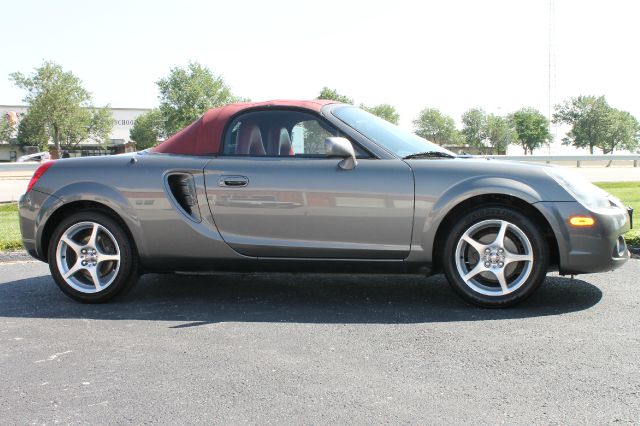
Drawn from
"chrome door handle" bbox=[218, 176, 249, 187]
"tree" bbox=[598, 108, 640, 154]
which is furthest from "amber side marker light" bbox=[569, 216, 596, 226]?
"tree" bbox=[598, 108, 640, 154]

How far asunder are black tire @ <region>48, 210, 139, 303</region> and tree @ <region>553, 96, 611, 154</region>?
331ft

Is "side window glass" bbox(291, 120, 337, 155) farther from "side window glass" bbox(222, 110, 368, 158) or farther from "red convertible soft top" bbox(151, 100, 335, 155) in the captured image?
"red convertible soft top" bbox(151, 100, 335, 155)

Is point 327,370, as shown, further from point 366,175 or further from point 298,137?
point 298,137

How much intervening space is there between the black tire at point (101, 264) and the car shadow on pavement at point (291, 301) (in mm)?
96

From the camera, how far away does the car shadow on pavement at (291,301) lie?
4.34 m

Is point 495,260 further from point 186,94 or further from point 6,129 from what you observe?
point 6,129

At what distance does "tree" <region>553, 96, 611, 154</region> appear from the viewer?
98.2 meters

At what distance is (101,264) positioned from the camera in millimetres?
4910

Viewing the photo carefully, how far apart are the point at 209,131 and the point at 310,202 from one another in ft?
3.31

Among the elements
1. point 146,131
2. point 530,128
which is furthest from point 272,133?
point 530,128

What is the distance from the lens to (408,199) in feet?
14.3

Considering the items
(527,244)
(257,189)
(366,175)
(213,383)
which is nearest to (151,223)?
(257,189)

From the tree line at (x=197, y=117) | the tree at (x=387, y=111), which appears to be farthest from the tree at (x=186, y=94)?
the tree at (x=387, y=111)

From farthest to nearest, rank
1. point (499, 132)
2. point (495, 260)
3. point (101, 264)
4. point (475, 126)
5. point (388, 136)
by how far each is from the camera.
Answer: point (475, 126)
point (499, 132)
point (101, 264)
point (388, 136)
point (495, 260)
